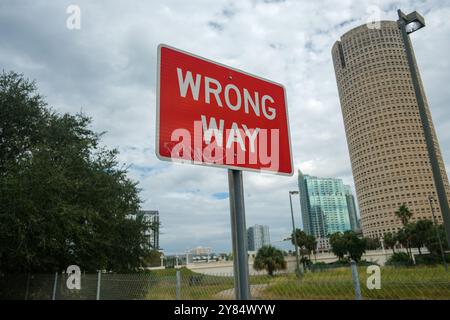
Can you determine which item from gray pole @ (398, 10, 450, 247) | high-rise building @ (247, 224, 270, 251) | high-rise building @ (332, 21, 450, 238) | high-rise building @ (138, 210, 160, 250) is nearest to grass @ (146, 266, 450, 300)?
gray pole @ (398, 10, 450, 247)

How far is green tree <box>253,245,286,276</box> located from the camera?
42.5 metres

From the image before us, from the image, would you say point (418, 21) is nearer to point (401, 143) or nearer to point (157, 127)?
point (157, 127)

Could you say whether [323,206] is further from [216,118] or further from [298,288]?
[216,118]

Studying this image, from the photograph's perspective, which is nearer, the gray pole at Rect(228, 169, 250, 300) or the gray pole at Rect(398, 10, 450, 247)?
the gray pole at Rect(228, 169, 250, 300)

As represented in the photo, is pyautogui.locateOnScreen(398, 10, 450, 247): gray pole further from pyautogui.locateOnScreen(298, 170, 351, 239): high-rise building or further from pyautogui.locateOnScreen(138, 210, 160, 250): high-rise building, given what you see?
pyautogui.locateOnScreen(298, 170, 351, 239): high-rise building

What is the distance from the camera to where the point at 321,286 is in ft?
22.9

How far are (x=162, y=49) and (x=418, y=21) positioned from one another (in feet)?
20.8

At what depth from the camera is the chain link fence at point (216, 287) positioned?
6.72 m

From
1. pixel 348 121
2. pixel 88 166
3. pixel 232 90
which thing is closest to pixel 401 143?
pixel 348 121

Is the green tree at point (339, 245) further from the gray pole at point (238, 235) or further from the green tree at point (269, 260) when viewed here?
the gray pole at point (238, 235)

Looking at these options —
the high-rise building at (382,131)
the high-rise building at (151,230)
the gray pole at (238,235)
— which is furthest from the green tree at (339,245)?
the gray pole at (238,235)

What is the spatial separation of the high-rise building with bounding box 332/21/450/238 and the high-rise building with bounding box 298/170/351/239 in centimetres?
2984

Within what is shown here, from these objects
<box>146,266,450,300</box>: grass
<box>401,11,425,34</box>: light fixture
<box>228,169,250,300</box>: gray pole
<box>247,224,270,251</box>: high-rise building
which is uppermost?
<box>247,224,270,251</box>: high-rise building

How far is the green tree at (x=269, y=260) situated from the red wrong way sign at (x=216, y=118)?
138 feet
